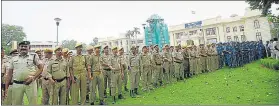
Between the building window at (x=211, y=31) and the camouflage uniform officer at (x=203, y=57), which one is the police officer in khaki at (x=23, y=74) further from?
the building window at (x=211, y=31)

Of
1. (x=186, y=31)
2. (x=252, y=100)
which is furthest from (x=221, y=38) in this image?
(x=252, y=100)

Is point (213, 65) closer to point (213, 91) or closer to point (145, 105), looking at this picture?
point (213, 91)

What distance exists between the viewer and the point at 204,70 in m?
11.0

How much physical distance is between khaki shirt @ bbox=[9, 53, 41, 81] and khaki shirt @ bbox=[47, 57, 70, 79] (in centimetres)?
76

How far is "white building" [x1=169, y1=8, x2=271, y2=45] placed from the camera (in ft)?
117

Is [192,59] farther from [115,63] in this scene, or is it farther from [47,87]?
[47,87]

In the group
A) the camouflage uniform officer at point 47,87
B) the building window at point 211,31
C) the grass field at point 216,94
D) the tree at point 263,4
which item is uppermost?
the building window at point 211,31

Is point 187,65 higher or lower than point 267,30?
lower

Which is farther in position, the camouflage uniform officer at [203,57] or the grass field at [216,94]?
the camouflage uniform officer at [203,57]

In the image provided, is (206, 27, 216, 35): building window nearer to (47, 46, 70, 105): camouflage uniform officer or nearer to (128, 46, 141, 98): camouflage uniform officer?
(128, 46, 141, 98): camouflage uniform officer

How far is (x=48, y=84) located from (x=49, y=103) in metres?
0.39

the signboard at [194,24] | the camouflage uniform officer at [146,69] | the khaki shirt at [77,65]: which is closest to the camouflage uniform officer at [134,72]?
the camouflage uniform officer at [146,69]

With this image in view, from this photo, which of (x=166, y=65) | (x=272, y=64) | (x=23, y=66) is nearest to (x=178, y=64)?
(x=166, y=65)

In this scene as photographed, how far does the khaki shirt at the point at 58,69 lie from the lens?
532cm
